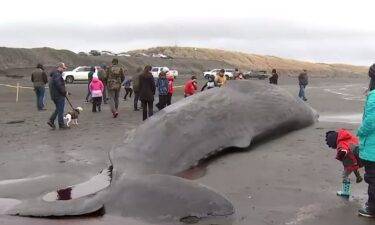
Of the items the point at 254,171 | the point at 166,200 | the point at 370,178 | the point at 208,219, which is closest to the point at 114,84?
the point at 254,171

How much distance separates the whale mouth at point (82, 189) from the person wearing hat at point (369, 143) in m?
3.38

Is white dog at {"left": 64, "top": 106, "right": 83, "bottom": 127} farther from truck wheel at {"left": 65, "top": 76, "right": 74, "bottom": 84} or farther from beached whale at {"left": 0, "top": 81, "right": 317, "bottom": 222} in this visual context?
truck wheel at {"left": 65, "top": 76, "right": 74, "bottom": 84}

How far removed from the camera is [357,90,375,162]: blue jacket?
20.5ft

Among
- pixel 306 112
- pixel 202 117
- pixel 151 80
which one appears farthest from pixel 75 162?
pixel 151 80

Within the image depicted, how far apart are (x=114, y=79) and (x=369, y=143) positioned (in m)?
12.9

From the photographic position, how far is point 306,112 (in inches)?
463

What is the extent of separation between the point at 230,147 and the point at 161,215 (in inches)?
137

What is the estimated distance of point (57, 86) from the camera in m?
14.7

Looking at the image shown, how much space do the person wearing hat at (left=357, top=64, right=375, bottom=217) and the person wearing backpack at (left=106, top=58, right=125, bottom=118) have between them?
12005 millimetres

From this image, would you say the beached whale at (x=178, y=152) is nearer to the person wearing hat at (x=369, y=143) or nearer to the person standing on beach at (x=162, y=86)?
the person wearing hat at (x=369, y=143)

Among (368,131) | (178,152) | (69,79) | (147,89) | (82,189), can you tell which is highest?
(368,131)

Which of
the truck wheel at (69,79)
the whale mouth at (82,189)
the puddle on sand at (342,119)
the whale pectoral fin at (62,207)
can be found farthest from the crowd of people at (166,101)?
the truck wheel at (69,79)

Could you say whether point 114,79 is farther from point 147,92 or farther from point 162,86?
point 147,92

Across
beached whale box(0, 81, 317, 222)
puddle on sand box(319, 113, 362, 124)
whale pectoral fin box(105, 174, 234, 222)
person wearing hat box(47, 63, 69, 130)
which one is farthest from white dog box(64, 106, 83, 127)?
whale pectoral fin box(105, 174, 234, 222)
